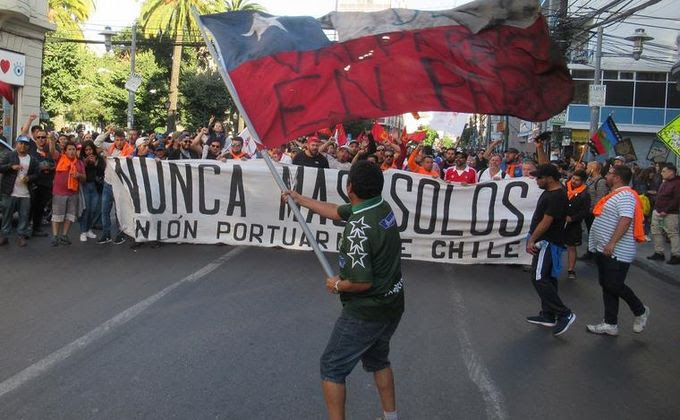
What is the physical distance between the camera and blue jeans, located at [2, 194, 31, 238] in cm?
1016

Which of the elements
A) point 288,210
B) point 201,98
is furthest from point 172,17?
point 288,210

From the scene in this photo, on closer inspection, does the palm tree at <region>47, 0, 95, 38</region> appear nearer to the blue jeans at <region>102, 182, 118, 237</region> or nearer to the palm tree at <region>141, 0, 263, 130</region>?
the palm tree at <region>141, 0, 263, 130</region>

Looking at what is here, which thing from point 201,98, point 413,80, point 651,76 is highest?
point 651,76

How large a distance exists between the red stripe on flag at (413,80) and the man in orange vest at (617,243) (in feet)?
7.29

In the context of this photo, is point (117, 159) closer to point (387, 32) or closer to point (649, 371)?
point (387, 32)

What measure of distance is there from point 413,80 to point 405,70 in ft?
0.31

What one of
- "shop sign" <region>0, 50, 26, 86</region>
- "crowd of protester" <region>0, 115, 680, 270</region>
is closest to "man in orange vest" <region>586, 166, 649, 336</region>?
"crowd of protester" <region>0, 115, 680, 270</region>

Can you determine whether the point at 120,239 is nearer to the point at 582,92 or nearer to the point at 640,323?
the point at 640,323

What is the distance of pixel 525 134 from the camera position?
52031 millimetres

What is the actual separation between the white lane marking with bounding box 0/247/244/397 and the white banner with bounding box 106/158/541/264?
2.45 m

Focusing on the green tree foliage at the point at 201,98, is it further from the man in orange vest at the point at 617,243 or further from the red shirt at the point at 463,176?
the man in orange vest at the point at 617,243

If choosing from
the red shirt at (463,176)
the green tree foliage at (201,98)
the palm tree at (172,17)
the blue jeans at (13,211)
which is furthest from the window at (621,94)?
the blue jeans at (13,211)

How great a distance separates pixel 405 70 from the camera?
4.82 metres

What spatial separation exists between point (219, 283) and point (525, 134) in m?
47.7
